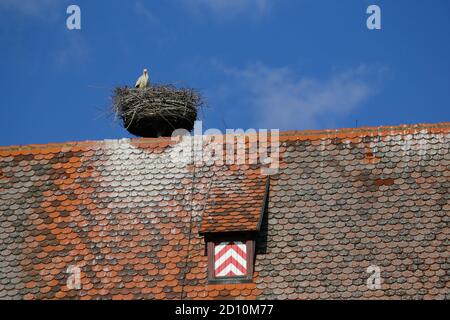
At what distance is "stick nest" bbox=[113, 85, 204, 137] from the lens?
29.5m

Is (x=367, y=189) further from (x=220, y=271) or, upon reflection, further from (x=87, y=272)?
(x=87, y=272)

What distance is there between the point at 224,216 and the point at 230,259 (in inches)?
32.0

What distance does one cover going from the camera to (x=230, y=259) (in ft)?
82.0

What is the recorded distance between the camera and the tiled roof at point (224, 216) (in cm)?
2459

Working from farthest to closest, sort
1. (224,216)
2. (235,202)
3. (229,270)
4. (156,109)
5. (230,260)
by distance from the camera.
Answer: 1. (156,109)
2. (235,202)
3. (224,216)
4. (230,260)
5. (229,270)

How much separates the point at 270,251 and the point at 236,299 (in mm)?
1190

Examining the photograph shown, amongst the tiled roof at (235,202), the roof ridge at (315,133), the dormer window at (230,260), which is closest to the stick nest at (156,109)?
the roof ridge at (315,133)

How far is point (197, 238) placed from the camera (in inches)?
1004

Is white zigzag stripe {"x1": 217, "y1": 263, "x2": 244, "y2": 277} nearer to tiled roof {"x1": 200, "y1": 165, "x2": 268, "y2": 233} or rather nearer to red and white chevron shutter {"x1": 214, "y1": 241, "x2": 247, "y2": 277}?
red and white chevron shutter {"x1": 214, "y1": 241, "x2": 247, "y2": 277}

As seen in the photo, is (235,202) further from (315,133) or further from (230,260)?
(315,133)

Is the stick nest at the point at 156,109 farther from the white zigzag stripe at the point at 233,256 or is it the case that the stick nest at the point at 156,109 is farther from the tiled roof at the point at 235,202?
the white zigzag stripe at the point at 233,256

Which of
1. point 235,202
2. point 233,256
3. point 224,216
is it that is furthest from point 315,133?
point 233,256
